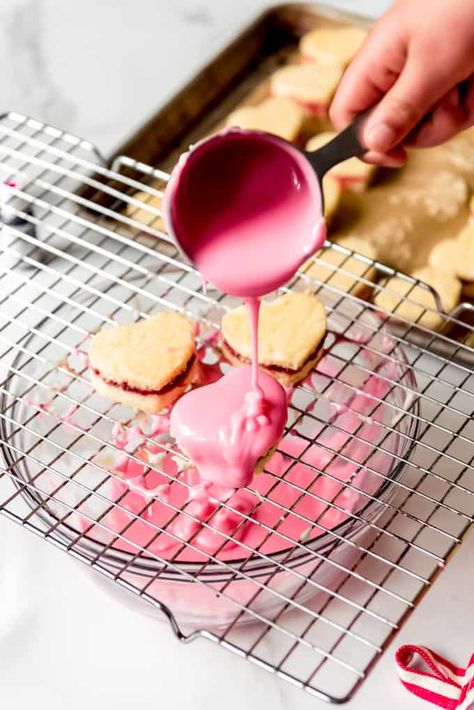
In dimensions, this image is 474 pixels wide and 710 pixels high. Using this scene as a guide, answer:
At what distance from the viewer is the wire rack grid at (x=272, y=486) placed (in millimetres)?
810

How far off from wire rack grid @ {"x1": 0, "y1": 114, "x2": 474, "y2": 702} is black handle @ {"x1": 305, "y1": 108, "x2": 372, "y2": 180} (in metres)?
0.17

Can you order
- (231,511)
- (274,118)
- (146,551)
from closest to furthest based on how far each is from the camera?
(146,551) → (231,511) → (274,118)

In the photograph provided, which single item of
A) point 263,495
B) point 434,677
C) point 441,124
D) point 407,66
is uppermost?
point 407,66

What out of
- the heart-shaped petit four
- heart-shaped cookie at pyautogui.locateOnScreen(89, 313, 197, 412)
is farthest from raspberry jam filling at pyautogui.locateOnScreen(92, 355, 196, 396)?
the heart-shaped petit four

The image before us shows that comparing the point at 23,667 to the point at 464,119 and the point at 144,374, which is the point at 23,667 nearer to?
the point at 144,374

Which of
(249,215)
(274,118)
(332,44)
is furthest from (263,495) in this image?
(332,44)

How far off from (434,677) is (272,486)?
0.21m

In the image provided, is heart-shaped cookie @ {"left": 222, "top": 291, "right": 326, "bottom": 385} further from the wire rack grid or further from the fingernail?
the fingernail

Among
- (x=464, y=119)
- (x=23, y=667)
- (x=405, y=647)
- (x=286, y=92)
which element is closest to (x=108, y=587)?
(x=23, y=667)

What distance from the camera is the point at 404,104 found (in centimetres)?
94

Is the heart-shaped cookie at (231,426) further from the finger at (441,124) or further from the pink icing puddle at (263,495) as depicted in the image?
the finger at (441,124)

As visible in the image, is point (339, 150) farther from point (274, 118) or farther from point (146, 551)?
point (274, 118)

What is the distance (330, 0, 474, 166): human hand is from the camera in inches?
36.5

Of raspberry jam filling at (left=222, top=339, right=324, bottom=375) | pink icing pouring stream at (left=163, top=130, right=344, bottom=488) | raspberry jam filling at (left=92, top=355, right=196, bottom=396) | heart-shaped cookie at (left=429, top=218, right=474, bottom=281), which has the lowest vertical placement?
heart-shaped cookie at (left=429, top=218, right=474, bottom=281)
